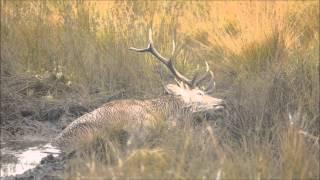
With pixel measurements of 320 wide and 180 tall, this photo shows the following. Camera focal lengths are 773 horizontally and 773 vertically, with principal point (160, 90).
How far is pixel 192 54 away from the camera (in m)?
8.61

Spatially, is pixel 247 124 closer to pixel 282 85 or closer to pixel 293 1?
pixel 282 85

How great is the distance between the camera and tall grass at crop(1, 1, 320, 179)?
5434mm

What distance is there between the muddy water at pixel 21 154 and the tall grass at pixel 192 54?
690mm

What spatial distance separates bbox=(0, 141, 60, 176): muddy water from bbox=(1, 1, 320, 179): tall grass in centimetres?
69

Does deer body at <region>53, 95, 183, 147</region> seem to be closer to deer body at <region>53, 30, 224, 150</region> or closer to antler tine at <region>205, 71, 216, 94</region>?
deer body at <region>53, 30, 224, 150</region>

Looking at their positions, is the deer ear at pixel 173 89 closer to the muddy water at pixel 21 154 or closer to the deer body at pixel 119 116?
Result: the deer body at pixel 119 116

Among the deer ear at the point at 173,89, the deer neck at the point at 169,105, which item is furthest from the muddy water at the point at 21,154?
the deer ear at the point at 173,89

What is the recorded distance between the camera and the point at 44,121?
24.5 ft

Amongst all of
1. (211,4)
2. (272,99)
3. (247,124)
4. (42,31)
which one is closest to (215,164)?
(247,124)

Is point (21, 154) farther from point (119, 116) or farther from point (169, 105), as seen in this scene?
point (169, 105)

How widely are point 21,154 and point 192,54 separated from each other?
9.27 feet

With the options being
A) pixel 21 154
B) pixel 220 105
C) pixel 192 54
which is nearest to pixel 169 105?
pixel 220 105

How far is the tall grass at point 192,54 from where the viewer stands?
543 cm

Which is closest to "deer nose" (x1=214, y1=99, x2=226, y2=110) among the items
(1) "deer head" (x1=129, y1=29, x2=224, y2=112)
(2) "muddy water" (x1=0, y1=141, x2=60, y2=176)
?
(1) "deer head" (x1=129, y1=29, x2=224, y2=112)
